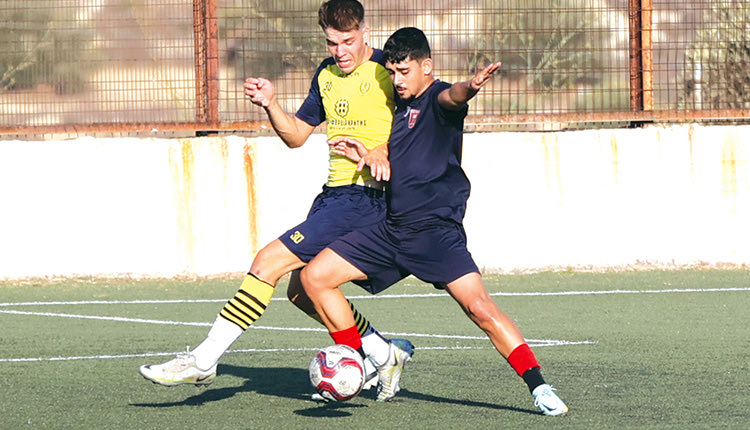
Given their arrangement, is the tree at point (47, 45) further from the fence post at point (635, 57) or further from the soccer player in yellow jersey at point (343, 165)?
the soccer player in yellow jersey at point (343, 165)

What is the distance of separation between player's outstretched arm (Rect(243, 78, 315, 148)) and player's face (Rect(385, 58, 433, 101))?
75 centimetres

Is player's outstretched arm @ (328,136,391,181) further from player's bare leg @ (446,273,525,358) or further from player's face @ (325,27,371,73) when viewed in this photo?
player's bare leg @ (446,273,525,358)

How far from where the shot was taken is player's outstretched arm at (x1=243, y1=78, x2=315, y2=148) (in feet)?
22.4

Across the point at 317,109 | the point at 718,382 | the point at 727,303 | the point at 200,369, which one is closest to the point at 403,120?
the point at 317,109

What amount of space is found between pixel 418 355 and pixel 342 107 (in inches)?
78.4

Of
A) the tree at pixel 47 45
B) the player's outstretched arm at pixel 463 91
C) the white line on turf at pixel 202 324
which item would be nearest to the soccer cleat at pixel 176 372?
the player's outstretched arm at pixel 463 91

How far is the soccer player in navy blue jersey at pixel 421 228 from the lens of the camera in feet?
20.6

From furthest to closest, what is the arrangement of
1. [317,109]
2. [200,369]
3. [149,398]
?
[317,109] < [149,398] < [200,369]

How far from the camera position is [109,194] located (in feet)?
40.8

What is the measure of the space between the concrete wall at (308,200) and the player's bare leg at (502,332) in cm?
619

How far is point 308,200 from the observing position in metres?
12.5

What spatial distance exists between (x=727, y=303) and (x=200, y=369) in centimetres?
552

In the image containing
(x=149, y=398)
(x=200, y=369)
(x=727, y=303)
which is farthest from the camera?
(x=727, y=303)

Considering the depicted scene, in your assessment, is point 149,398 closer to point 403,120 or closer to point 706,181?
point 403,120
